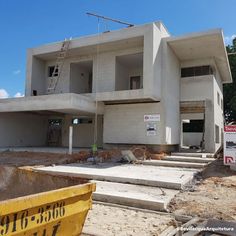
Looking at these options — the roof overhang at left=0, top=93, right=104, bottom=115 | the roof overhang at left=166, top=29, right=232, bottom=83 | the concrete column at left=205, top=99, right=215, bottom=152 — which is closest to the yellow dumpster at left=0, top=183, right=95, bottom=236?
the roof overhang at left=0, top=93, right=104, bottom=115

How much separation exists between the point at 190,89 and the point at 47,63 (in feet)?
36.7

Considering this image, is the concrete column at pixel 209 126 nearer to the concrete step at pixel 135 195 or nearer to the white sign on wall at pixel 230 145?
the white sign on wall at pixel 230 145

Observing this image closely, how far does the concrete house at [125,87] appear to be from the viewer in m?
15.9

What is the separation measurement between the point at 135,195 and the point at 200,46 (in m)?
12.7

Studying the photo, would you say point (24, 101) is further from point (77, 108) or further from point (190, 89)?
point (190, 89)

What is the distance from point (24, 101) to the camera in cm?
1686

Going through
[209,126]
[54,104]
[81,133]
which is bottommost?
[81,133]

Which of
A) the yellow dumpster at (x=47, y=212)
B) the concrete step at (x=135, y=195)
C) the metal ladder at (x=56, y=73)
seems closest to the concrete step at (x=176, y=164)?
the concrete step at (x=135, y=195)

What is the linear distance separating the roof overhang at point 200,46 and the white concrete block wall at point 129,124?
13.8 ft

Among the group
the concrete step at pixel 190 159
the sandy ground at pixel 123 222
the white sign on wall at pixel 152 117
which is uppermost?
the white sign on wall at pixel 152 117

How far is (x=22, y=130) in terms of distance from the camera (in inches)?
822

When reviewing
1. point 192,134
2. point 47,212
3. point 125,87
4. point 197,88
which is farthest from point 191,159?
point 192,134

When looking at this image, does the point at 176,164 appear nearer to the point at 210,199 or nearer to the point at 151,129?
the point at 151,129

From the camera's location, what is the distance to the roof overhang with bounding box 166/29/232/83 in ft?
50.8
